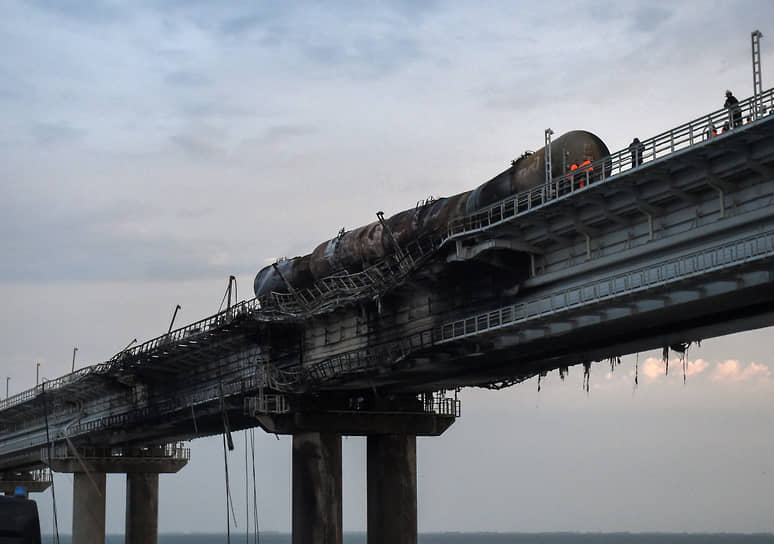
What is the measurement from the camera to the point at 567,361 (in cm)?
4444

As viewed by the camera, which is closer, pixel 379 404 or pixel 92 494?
pixel 379 404

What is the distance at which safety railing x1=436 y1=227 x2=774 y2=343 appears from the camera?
3012 cm

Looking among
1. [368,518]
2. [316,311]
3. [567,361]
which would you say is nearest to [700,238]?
[567,361]

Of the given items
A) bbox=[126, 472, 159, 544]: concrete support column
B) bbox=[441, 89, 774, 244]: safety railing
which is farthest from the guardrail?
bbox=[126, 472, 159, 544]: concrete support column

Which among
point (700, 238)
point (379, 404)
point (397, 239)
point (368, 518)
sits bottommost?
point (368, 518)

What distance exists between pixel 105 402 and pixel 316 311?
36.1 meters

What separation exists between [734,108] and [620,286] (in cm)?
785

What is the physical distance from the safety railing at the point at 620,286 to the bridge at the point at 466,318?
92mm

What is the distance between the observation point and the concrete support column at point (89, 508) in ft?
266

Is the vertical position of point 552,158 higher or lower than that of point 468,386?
higher

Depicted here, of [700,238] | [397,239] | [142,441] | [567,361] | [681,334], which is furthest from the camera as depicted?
[142,441]

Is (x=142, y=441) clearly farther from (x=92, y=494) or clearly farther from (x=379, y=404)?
(x=379, y=404)

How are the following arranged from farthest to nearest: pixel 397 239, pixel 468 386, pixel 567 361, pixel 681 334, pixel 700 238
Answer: pixel 468 386 < pixel 397 239 < pixel 567 361 < pixel 681 334 < pixel 700 238

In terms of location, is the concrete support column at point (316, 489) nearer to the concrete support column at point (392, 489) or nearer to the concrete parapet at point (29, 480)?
the concrete support column at point (392, 489)
